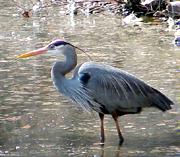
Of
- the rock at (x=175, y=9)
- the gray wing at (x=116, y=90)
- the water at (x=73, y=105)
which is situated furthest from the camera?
the rock at (x=175, y=9)

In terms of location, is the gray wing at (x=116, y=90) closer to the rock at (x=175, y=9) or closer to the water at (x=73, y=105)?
the water at (x=73, y=105)

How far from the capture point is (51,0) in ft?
71.5

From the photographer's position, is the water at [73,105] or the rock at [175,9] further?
the rock at [175,9]

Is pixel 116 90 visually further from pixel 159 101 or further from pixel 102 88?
pixel 159 101

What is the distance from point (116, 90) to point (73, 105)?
195 centimetres

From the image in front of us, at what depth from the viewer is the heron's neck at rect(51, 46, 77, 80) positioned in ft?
25.1

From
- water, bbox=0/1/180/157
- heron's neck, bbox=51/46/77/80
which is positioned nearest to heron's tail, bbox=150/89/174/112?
water, bbox=0/1/180/157

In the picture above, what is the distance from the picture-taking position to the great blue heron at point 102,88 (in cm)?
757

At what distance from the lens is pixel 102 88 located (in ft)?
24.9

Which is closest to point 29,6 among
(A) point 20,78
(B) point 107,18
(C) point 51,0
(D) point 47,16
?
(C) point 51,0

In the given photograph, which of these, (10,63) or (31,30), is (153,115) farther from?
(31,30)

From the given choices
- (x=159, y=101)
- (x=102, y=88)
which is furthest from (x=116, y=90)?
(x=159, y=101)

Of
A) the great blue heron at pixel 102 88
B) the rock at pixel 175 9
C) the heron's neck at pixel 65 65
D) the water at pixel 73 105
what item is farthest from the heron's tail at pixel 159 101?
the rock at pixel 175 9

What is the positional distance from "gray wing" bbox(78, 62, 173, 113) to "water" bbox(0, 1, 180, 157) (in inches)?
15.9
